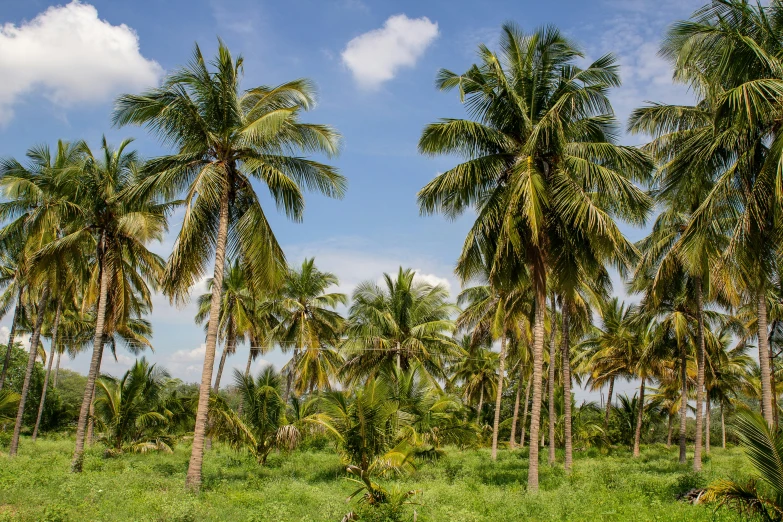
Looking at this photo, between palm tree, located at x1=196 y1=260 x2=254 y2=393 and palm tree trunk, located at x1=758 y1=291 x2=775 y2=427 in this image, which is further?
palm tree, located at x1=196 y1=260 x2=254 y2=393

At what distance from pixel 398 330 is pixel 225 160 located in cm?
1341

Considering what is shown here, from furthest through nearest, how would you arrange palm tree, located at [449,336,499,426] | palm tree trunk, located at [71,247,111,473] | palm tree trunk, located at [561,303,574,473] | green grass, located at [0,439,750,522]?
palm tree, located at [449,336,499,426]
palm tree trunk, located at [561,303,574,473]
palm tree trunk, located at [71,247,111,473]
green grass, located at [0,439,750,522]

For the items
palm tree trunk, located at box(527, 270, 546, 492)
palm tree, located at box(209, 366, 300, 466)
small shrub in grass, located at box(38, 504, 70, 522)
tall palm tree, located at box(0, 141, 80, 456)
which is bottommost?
small shrub in grass, located at box(38, 504, 70, 522)

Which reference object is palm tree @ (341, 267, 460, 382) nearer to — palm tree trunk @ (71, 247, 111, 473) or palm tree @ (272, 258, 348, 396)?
palm tree @ (272, 258, 348, 396)

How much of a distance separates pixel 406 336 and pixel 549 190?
42.4 ft

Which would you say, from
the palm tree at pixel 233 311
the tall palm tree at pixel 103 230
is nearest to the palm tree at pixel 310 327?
the palm tree at pixel 233 311

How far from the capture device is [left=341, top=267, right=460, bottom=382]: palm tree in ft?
80.6

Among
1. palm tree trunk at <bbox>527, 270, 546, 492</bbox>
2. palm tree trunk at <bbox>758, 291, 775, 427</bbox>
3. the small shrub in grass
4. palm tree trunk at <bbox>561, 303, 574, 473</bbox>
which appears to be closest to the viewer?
the small shrub in grass

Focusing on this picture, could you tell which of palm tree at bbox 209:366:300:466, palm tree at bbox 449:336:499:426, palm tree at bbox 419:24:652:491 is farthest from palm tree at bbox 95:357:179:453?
palm tree at bbox 449:336:499:426

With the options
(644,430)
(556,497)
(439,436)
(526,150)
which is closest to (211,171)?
(526,150)

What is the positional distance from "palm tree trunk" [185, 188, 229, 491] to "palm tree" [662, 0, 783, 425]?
10.4m

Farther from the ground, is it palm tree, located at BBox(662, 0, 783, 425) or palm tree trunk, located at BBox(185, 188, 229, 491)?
palm tree, located at BBox(662, 0, 783, 425)

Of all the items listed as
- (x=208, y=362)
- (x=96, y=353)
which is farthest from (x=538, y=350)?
(x=96, y=353)

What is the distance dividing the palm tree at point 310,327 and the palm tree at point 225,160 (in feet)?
47.0
